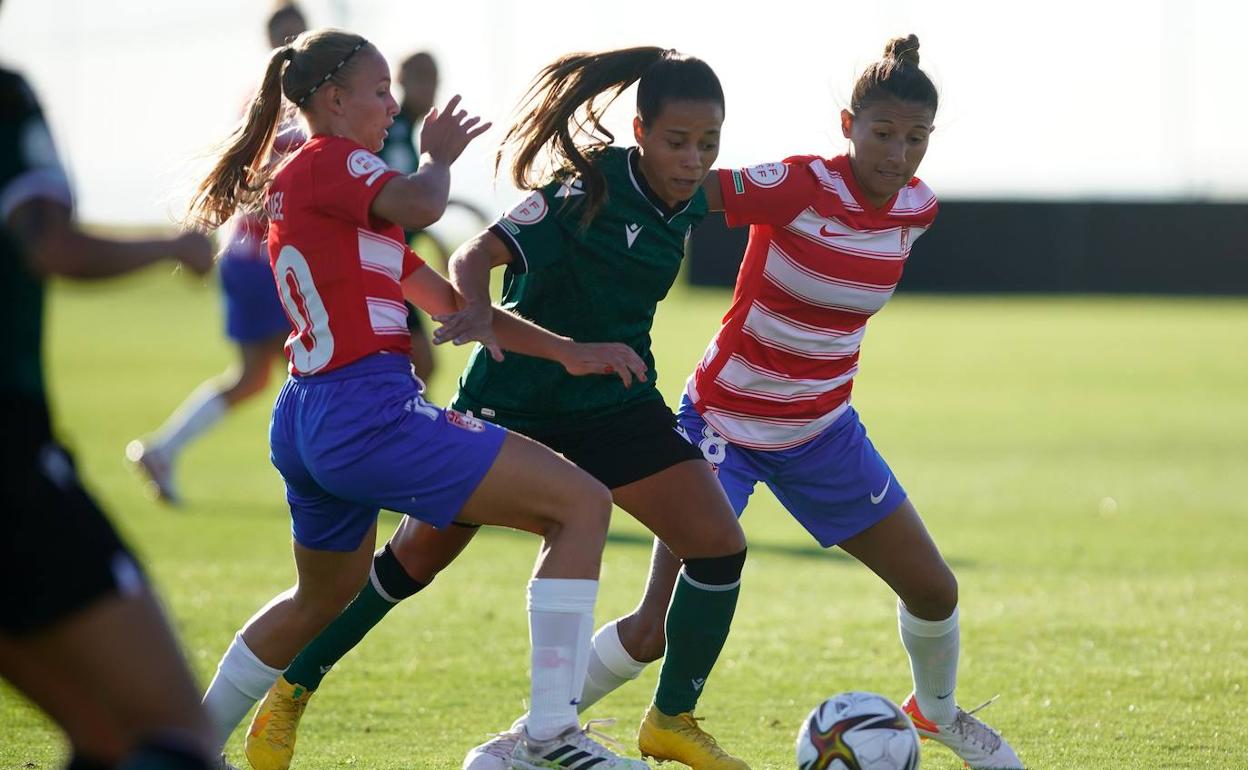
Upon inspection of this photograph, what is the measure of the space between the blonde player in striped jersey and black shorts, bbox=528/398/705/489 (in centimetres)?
45

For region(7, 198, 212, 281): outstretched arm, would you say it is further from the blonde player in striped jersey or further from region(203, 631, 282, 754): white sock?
the blonde player in striped jersey

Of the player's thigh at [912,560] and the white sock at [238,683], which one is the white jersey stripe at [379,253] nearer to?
the white sock at [238,683]

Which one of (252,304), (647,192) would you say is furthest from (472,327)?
(252,304)

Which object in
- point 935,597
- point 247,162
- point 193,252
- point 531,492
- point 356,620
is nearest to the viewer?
point 193,252

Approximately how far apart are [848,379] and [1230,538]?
17.1 ft

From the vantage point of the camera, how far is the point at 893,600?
7402 mm

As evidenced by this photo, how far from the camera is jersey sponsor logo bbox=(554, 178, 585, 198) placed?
14.5 feet

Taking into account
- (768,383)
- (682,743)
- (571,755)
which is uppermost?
(768,383)

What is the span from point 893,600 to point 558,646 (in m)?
3.65

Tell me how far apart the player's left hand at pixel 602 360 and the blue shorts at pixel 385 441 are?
27cm

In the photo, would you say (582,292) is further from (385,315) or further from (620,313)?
(385,315)

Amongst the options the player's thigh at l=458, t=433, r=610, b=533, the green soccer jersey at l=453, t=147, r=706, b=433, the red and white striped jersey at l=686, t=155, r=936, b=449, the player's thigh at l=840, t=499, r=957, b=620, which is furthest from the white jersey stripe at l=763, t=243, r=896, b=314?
the player's thigh at l=458, t=433, r=610, b=533

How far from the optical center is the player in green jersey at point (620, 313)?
4.43 m

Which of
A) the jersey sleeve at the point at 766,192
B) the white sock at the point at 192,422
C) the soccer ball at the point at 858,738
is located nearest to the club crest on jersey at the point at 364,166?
the jersey sleeve at the point at 766,192
